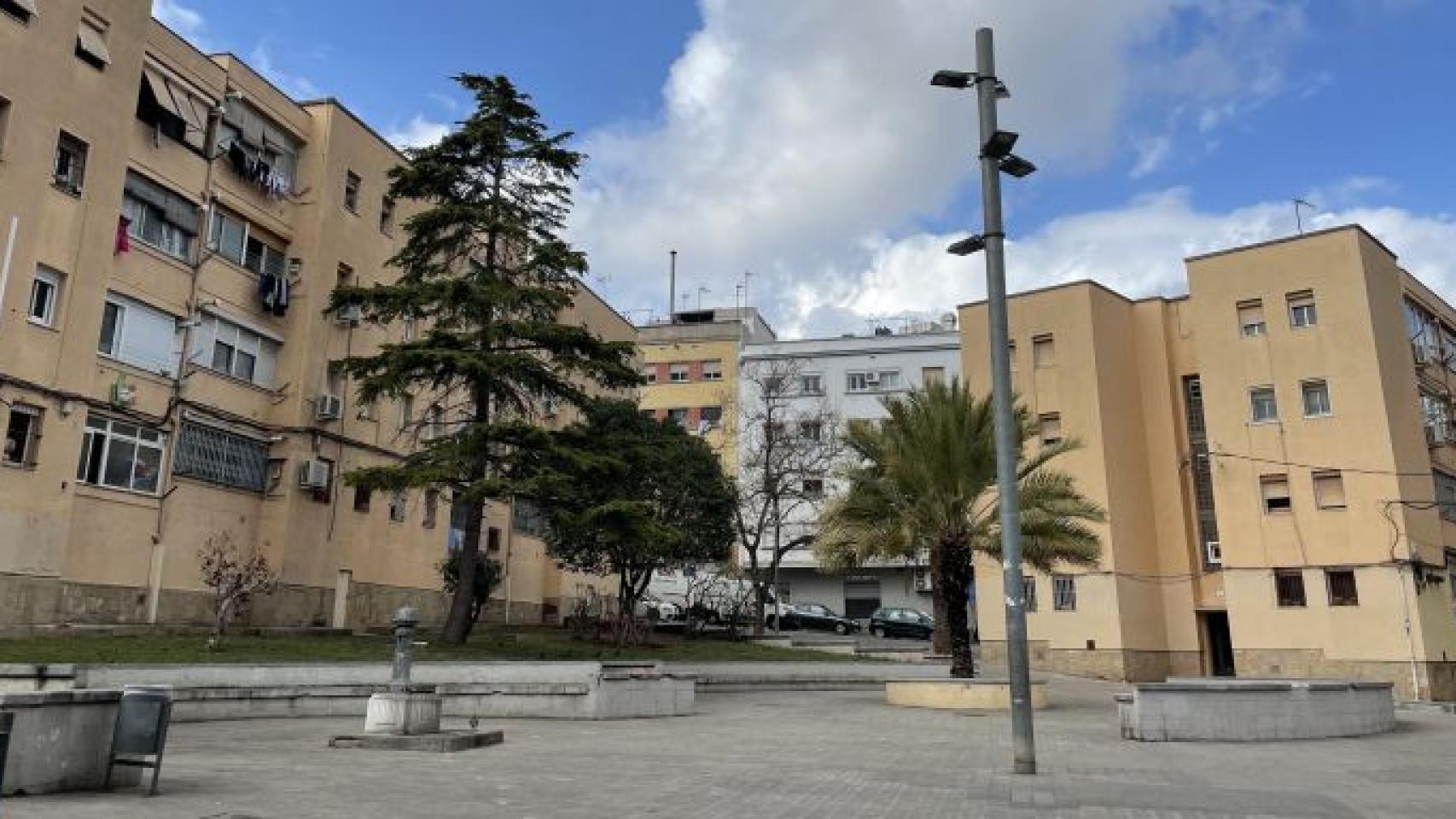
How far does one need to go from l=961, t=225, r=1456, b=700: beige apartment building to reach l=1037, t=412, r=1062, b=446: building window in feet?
0.22

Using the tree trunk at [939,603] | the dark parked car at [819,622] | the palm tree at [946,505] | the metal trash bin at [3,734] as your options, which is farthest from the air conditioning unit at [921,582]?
the metal trash bin at [3,734]

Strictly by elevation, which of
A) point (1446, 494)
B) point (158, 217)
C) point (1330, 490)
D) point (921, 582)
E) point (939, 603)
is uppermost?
point (158, 217)

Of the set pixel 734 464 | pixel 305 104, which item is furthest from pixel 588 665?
pixel 734 464

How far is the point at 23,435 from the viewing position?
21000mm

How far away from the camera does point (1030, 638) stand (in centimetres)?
3503

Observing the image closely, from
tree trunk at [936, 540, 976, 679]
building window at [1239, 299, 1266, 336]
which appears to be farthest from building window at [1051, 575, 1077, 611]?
tree trunk at [936, 540, 976, 679]

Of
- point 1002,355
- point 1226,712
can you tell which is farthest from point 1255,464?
point 1002,355

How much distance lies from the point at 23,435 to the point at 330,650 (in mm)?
7571

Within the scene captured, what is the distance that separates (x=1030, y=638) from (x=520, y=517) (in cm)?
1917

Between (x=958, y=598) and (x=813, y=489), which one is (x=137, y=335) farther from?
(x=813, y=489)

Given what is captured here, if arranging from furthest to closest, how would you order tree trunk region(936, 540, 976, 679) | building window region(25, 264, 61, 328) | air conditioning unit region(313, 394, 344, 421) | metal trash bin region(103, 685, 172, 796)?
air conditioning unit region(313, 394, 344, 421), tree trunk region(936, 540, 976, 679), building window region(25, 264, 61, 328), metal trash bin region(103, 685, 172, 796)

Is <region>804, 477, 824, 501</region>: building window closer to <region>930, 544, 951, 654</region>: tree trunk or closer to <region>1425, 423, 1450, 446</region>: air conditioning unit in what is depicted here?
<region>930, 544, 951, 654</region>: tree trunk

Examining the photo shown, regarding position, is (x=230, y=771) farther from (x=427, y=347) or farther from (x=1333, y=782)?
(x=427, y=347)

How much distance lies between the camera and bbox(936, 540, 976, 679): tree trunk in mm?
21719
